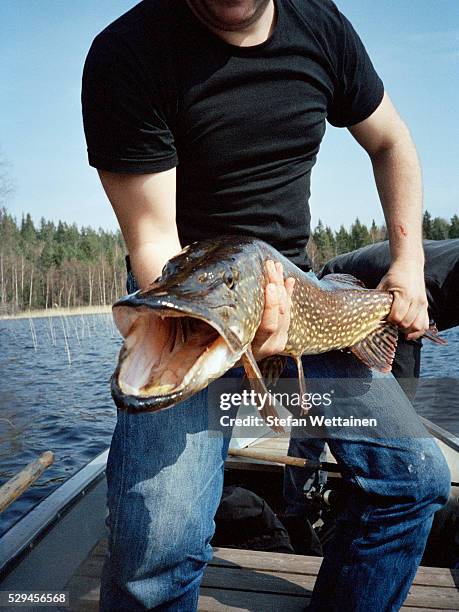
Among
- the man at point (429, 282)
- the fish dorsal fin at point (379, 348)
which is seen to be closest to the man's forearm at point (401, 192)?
the fish dorsal fin at point (379, 348)

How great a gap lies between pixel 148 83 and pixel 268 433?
3.98 m

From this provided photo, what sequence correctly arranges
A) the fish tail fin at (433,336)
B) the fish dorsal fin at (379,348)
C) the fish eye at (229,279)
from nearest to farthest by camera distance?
the fish eye at (229,279) < the fish dorsal fin at (379,348) < the fish tail fin at (433,336)

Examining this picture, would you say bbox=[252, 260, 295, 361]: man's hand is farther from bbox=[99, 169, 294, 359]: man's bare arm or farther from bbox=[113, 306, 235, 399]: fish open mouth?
bbox=[99, 169, 294, 359]: man's bare arm

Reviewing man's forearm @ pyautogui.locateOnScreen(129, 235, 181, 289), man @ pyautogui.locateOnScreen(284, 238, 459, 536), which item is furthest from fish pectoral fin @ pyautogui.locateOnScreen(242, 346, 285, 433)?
man @ pyautogui.locateOnScreen(284, 238, 459, 536)

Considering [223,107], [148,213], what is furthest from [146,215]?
[223,107]

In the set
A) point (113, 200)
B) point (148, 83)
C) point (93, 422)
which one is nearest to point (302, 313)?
point (113, 200)

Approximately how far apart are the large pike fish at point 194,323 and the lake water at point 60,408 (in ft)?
11.2

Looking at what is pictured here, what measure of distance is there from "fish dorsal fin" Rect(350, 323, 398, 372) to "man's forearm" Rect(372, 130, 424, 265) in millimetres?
335

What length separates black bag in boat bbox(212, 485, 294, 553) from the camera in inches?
138

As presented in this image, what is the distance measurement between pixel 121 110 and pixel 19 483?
255 centimetres

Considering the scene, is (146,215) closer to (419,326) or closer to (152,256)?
(152,256)

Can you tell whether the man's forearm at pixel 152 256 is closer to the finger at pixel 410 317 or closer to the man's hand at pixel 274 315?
the man's hand at pixel 274 315

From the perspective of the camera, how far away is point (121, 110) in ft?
6.55

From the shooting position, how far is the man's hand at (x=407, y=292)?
2.47 meters
